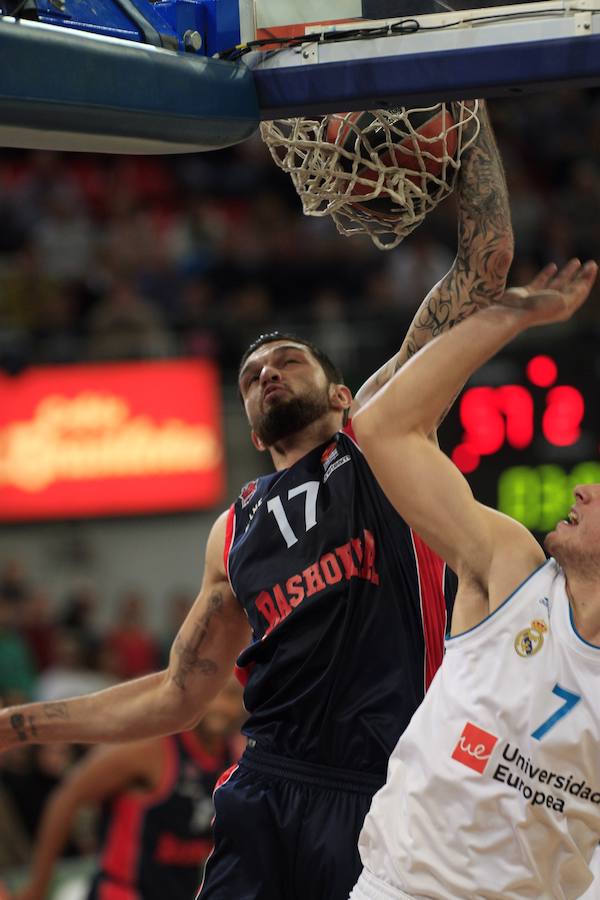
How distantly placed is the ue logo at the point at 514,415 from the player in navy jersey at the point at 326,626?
3177mm

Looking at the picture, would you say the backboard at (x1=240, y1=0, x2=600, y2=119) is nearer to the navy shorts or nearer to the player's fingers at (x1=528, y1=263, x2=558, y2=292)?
the player's fingers at (x1=528, y1=263, x2=558, y2=292)

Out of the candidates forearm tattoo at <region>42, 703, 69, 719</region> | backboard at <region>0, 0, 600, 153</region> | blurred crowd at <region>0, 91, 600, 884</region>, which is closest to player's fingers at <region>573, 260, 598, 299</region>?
backboard at <region>0, 0, 600, 153</region>

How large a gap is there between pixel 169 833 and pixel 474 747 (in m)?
3.60

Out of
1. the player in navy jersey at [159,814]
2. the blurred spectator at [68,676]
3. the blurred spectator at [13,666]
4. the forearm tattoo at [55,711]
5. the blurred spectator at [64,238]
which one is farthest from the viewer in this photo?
the blurred spectator at [64,238]

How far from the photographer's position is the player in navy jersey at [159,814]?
21.1ft

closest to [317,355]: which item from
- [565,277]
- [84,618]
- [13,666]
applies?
[565,277]

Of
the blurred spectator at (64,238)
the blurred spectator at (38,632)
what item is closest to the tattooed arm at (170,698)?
the blurred spectator at (38,632)

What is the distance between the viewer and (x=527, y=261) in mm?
10703

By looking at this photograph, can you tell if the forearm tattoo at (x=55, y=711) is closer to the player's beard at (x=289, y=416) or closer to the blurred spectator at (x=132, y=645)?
the player's beard at (x=289, y=416)

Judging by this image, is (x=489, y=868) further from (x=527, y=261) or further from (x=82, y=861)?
(x=527, y=261)

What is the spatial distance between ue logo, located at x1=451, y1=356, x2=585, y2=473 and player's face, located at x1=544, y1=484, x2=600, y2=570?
13.1ft

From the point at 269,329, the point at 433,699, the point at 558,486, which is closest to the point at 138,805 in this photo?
the point at 558,486

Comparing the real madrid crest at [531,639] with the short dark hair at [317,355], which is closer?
the real madrid crest at [531,639]

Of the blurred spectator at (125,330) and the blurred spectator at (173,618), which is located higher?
the blurred spectator at (125,330)
